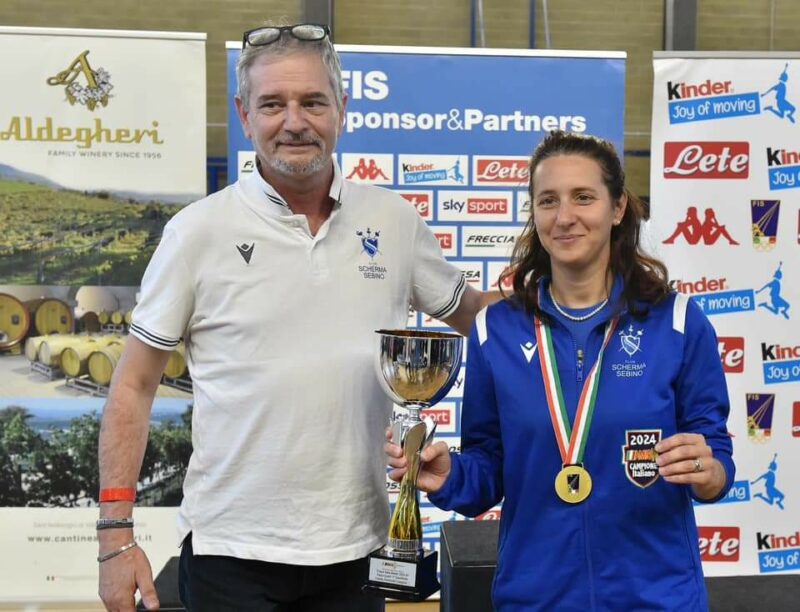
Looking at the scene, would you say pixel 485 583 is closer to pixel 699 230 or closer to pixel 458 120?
pixel 458 120

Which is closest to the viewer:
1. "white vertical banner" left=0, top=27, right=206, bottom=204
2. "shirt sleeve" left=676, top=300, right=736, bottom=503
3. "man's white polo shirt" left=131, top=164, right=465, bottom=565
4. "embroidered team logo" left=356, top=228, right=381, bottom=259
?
"shirt sleeve" left=676, top=300, right=736, bottom=503

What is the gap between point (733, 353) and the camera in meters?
4.28

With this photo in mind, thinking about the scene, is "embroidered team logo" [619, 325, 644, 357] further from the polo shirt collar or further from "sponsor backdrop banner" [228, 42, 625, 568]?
"sponsor backdrop banner" [228, 42, 625, 568]

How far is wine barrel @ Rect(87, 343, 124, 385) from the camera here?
13.6ft

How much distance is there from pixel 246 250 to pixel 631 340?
809 millimetres

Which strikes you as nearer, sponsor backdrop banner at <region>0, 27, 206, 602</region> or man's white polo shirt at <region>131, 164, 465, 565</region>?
man's white polo shirt at <region>131, 164, 465, 565</region>

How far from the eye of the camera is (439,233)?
4102 millimetres

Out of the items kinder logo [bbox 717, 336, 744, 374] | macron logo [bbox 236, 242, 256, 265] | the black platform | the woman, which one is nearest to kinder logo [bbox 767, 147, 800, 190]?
kinder logo [bbox 717, 336, 744, 374]

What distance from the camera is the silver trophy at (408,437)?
168cm

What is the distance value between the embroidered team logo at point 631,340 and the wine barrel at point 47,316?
3.22 m

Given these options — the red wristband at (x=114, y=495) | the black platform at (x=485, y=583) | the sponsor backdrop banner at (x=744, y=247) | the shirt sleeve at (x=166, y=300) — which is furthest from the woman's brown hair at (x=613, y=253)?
the sponsor backdrop banner at (x=744, y=247)

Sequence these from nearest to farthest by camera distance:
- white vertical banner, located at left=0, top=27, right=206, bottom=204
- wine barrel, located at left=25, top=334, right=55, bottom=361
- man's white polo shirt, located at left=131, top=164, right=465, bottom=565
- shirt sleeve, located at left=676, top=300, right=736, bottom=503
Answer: shirt sleeve, located at left=676, top=300, right=736, bottom=503, man's white polo shirt, located at left=131, top=164, right=465, bottom=565, white vertical banner, located at left=0, top=27, right=206, bottom=204, wine barrel, located at left=25, top=334, right=55, bottom=361

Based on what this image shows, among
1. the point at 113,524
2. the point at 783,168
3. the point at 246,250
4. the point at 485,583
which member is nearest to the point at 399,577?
the point at 113,524

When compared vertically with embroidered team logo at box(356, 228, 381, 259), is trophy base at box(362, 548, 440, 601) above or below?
below
